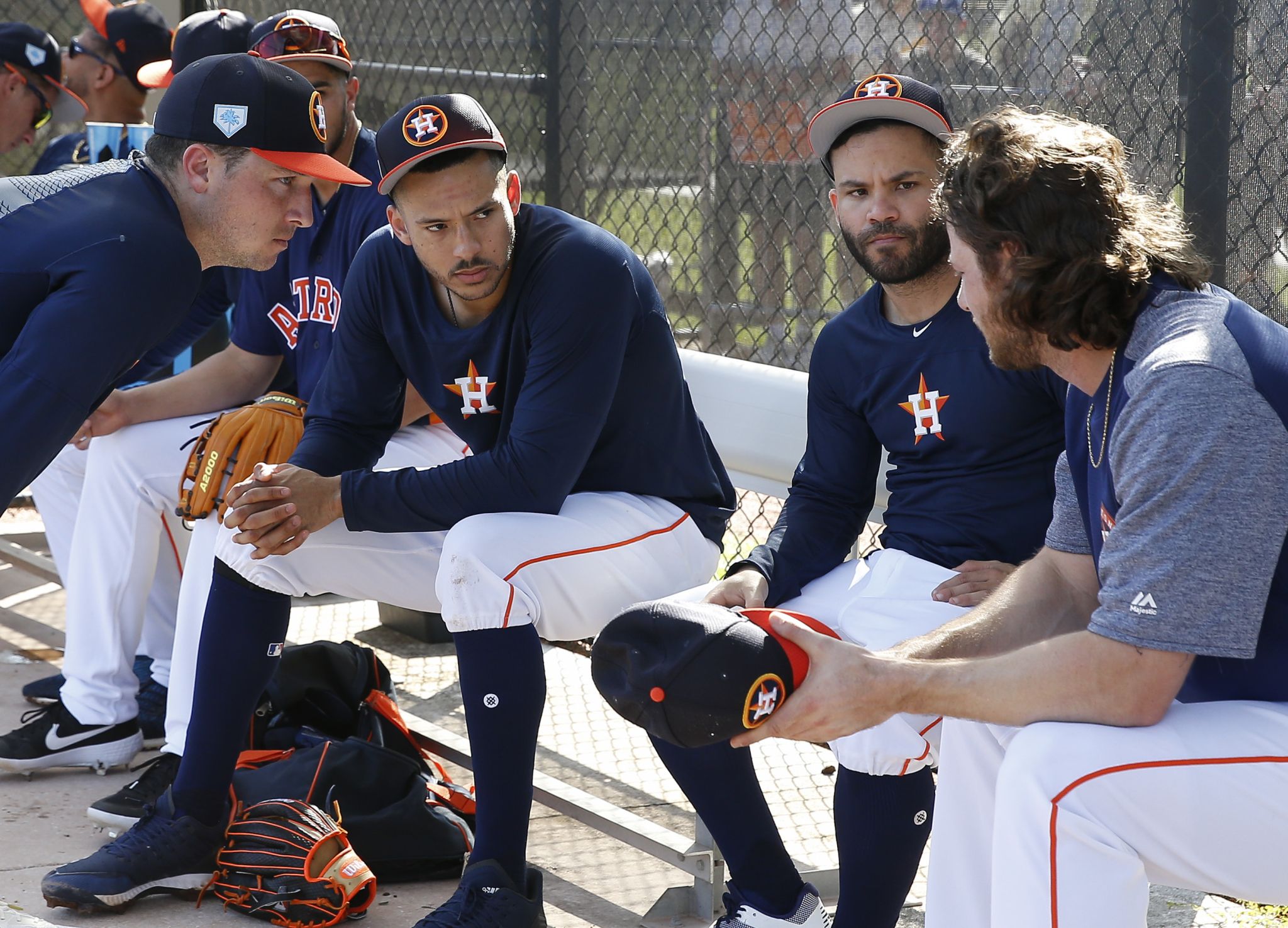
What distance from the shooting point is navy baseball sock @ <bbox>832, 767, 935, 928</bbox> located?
2092mm

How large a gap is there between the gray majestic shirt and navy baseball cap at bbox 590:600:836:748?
405mm

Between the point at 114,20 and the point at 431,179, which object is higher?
the point at 114,20

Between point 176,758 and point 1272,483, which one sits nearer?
point 1272,483

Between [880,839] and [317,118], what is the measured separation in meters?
1.64

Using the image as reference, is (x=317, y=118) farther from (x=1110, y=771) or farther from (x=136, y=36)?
(x=136, y=36)

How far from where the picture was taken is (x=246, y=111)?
2.44 meters

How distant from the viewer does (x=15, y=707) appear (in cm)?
351

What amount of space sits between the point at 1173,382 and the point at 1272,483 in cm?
15

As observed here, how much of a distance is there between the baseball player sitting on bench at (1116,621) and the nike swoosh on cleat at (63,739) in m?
2.03

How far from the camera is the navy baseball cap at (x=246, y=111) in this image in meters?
2.42

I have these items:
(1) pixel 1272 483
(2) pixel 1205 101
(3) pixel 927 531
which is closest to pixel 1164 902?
(3) pixel 927 531

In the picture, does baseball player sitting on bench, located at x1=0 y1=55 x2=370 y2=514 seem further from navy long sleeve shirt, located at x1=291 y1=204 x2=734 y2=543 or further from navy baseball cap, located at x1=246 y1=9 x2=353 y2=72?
→ navy baseball cap, located at x1=246 y1=9 x2=353 y2=72

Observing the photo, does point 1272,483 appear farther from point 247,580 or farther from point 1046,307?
point 247,580

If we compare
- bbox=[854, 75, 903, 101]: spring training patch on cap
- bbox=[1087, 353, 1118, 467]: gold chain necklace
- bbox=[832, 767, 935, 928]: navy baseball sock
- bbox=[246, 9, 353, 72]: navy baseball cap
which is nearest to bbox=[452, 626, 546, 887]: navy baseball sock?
bbox=[832, 767, 935, 928]: navy baseball sock
